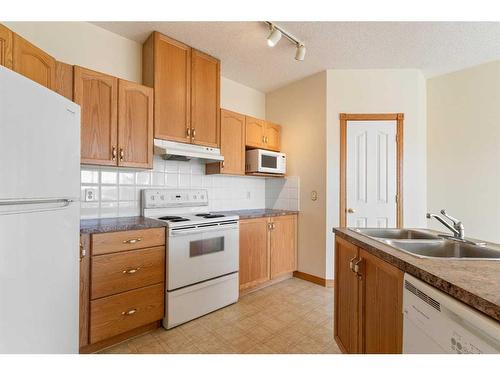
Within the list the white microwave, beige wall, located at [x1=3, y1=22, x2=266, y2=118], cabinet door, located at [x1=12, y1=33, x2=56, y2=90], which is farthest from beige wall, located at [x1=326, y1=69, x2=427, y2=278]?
cabinet door, located at [x1=12, y1=33, x2=56, y2=90]

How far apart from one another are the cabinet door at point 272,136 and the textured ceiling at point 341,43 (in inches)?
26.2

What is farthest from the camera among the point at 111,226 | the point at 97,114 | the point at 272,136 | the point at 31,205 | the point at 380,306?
the point at 272,136

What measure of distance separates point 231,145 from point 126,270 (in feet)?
5.44

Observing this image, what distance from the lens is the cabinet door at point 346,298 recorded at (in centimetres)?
135

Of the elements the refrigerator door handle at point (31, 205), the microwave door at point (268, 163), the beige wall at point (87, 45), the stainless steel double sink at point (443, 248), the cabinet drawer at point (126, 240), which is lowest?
the cabinet drawer at point (126, 240)

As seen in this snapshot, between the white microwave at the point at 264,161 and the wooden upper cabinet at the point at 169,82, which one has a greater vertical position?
the wooden upper cabinet at the point at 169,82

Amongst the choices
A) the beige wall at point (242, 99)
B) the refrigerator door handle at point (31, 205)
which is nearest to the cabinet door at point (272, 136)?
the beige wall at point (242, 99)

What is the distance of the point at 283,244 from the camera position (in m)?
2.98

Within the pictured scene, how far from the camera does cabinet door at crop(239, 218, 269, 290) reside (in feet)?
8.38

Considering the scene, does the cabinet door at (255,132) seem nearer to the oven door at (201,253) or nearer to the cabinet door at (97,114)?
the oven door at (201,253)

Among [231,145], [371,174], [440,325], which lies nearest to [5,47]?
[231,145]

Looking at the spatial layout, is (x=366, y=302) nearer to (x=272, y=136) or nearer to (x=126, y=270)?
(x=126, y=270)

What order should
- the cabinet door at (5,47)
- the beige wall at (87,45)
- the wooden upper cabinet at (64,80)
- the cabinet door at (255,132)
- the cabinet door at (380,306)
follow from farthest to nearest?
the cabinet door at (255,132), the beige wall at (87,45), the wooden upper cabinet at (64,80), the cabinet door at (5,47), the cabinet door at (380,306)

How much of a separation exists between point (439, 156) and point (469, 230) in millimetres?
927
